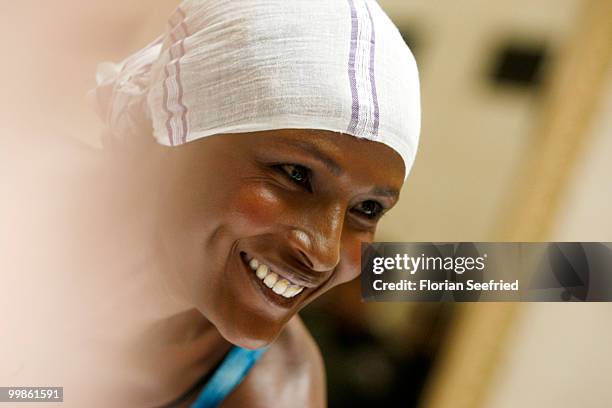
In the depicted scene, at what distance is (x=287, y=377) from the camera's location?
3.23ft

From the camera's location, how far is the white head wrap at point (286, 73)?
0.70 metres

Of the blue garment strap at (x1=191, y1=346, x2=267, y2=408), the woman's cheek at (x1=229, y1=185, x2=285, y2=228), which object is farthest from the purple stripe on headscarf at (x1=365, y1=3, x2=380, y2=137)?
the blue garment strap at (x1=191, y1=346, x2=267, y2=408)

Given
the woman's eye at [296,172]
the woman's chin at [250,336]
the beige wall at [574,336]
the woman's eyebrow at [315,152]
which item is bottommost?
the beige wall at [574,336]

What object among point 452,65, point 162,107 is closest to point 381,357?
point 452,65

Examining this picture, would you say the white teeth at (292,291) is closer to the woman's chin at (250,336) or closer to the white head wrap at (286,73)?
the woman's chin at (250,336)

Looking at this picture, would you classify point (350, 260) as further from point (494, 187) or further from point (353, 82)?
point (494, 187)

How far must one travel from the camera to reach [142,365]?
0.93m

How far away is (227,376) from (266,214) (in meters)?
0.30

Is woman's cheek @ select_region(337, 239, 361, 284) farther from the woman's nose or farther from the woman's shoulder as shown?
the woman's shoulder

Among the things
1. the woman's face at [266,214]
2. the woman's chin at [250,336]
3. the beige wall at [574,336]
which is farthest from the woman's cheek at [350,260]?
the beige wall at [574,336]

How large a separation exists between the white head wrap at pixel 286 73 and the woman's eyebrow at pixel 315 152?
0.02 meters

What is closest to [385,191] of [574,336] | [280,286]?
[280,286]

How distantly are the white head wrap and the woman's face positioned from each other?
0.8 inches

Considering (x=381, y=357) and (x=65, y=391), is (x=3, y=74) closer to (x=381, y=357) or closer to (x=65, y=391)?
(x=65, y=391)
